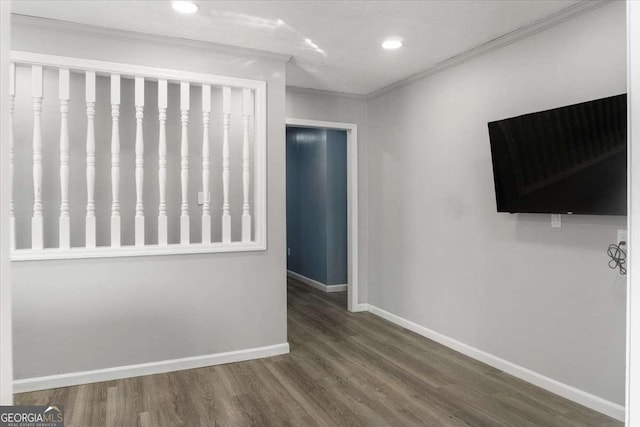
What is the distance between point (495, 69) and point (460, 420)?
2502 millimetres

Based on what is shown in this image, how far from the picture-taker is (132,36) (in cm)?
290

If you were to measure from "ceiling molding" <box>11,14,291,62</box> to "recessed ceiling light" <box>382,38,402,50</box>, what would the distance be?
807 millimetres

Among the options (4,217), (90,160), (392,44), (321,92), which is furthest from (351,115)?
(4,217)

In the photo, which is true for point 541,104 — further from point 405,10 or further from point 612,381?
point 612,381

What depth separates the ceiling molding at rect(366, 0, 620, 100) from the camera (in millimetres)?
2422

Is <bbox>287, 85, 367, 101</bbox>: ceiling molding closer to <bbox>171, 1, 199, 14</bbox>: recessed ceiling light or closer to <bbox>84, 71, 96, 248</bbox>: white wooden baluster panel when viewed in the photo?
<bbox>171, 1, 199, 14</bbox>: recessed ceiling light

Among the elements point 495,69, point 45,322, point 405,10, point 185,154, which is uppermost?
point 405,10

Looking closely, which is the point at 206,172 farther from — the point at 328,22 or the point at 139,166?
the point at 328,22

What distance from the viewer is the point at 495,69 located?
10.0ft

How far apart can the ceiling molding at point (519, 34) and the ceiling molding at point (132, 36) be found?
4.38 ft

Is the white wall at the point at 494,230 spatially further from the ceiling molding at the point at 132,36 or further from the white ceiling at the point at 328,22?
the ceiling molding at the point at 132,36

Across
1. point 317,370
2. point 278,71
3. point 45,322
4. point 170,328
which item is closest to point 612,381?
point 317,370

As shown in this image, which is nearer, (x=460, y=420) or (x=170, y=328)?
(x=460, y=420)

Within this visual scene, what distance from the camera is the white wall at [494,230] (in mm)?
2395
